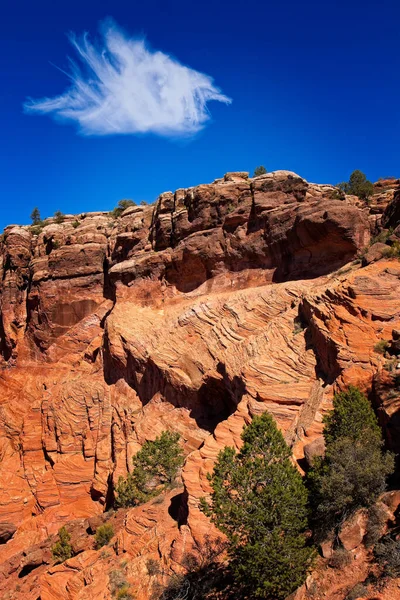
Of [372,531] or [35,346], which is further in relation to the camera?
[35,346]

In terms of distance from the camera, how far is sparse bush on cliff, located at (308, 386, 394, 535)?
13.5m

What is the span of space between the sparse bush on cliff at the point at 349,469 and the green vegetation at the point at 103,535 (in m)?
11.1

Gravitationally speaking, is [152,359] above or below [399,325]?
below

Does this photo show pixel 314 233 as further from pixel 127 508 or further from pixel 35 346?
pixel 35 346

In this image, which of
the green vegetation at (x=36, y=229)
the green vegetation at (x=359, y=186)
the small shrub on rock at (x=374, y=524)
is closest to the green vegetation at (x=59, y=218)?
the green vegetation at (x=36, y=229)

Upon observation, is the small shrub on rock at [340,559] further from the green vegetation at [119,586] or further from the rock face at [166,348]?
the green vegetation at [119,586]

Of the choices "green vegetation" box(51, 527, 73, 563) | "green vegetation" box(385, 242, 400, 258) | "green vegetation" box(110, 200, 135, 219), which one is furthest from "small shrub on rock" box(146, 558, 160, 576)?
"green vegetation" box(110, 200, 135, 219)

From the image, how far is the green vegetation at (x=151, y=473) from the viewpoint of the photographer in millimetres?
23641

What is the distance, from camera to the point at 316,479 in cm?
1447

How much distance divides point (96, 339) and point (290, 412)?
82.9ft

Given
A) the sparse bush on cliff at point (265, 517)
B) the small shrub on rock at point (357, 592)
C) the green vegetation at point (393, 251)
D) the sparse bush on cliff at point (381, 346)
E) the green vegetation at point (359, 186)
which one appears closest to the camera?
the small shrub on rock at point (357, 592)

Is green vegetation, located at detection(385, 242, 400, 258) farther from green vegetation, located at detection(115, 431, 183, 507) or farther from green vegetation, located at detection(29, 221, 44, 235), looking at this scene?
green vegetation, located at detection(29, 221, 44, 235)

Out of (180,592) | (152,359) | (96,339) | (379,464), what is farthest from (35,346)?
(379,464)

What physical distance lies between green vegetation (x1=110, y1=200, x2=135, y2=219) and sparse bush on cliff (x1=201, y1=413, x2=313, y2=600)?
4298cm
